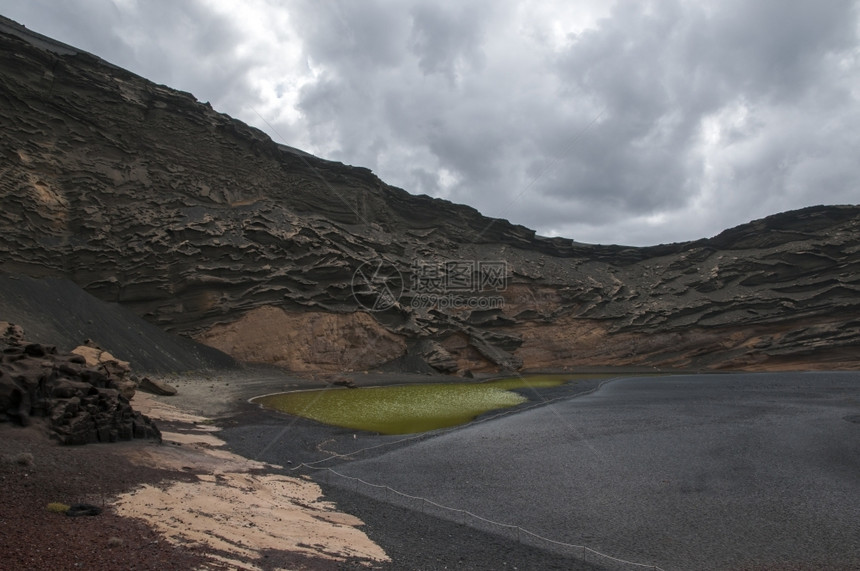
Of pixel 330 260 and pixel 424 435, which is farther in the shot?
pixel 330 260

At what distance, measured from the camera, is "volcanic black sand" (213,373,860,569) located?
912 centimetres

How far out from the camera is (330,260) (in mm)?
49312

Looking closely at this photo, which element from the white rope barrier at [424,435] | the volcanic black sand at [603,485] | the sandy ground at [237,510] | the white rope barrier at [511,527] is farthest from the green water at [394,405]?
the sandy ground at [237,510]

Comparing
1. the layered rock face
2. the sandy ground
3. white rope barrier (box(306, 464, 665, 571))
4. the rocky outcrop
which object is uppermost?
the layered rock face

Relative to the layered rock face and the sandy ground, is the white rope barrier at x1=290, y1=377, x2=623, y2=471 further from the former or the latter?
the layered rock face

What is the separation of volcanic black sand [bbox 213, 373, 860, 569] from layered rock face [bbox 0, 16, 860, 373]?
80.1 feet

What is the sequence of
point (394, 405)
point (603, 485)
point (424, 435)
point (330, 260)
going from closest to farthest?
point (603, 485) → point (424, 435) → point (394, 405) → point (330, 260)

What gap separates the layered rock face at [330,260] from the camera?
39.8m

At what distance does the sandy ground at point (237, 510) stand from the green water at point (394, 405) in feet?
28.8

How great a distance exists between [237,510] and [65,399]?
6.12m

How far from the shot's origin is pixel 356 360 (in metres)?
47.3

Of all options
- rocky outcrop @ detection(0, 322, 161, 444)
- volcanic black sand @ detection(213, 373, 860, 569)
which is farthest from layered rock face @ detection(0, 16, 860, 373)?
rocky outcrop @ detection(0, 322, 161, 444)

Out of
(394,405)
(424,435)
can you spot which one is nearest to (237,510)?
(424,435)

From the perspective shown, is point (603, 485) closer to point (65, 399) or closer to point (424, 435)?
point (424, 435)
